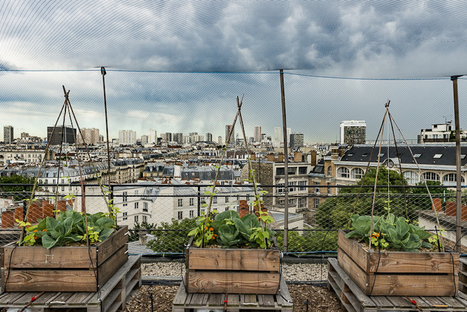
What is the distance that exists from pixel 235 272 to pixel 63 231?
140 centimetres

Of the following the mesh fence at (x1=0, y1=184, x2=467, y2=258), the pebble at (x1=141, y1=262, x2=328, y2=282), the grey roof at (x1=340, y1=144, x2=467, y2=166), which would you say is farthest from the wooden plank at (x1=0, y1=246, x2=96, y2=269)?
the grey roof at (x1=340, y1=144, x2=467, y2=166)

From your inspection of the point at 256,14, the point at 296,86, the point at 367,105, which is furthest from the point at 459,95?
the point at 256,14

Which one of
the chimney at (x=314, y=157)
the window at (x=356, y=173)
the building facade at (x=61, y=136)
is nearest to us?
the building facade at (x=61, y=136)

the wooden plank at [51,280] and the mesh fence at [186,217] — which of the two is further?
the mesh fence at [186,217]

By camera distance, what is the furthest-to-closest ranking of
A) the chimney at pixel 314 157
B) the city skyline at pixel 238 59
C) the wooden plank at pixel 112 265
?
the chimney at pixel 314 157 → the city skyline at pixel 238 59 → the wooden plank at pixel 112 265

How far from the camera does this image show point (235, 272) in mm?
2230

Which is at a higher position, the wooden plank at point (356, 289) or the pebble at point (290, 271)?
the wooden plank at point (356, 289)

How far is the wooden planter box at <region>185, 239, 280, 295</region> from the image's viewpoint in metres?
2.22

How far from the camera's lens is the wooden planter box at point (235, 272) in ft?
7.27

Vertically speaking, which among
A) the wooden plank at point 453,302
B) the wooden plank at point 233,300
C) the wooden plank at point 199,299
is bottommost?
the wooden plank at point 453,302

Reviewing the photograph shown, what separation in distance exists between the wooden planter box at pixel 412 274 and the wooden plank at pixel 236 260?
0.73m

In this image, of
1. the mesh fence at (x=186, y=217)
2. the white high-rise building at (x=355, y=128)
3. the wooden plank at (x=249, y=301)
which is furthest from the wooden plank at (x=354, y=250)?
the white high-rise building at (x=355, y=128)

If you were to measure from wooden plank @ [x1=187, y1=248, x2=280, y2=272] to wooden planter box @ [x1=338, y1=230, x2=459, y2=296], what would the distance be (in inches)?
28.7

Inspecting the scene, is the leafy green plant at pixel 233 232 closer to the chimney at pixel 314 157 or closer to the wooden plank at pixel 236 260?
the wooden plank at pixel 236 260
